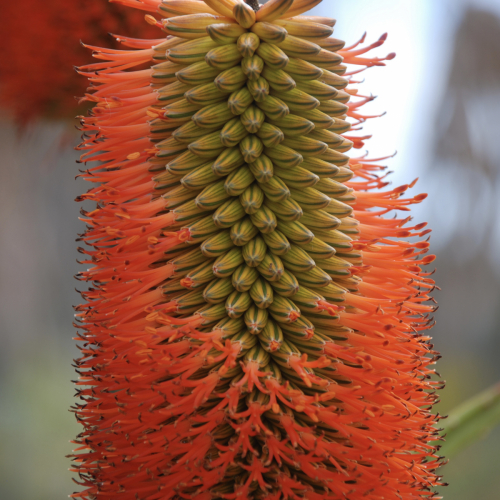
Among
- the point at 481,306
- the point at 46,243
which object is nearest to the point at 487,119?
the point at 481,306

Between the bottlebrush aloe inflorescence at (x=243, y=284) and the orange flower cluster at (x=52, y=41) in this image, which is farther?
the orange flower cluster at (x=52, y=41)

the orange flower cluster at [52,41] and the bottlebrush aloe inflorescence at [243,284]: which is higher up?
the orange flower cluster at [52,41]

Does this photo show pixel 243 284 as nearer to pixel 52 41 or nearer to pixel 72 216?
pixel 52 41

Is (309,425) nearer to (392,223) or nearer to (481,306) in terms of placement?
(392,223)

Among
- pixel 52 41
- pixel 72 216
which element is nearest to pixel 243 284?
pixel 52 41
